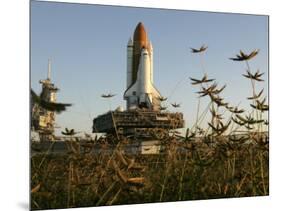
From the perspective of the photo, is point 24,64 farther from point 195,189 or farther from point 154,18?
point 195,189

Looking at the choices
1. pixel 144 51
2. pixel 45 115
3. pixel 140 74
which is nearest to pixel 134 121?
pixel 140 74

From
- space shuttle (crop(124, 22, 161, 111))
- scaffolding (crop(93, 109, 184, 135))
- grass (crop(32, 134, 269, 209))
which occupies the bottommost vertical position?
grass (crop(32, 134, 269, 209))

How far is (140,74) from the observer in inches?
248

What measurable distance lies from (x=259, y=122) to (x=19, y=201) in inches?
106

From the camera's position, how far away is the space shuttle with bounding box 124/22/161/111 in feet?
20.7

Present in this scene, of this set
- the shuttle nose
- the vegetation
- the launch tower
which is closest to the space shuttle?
the shuttle nose

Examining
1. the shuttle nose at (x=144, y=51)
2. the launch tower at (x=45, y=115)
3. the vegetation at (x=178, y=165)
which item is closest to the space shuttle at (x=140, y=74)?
the shuttle nose at (x=144, y=51)

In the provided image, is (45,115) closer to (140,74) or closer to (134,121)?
(134,121)

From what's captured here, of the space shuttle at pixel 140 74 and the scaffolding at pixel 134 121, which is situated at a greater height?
the space shuttle at pixel 140 74

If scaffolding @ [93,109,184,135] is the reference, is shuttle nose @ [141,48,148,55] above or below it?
above

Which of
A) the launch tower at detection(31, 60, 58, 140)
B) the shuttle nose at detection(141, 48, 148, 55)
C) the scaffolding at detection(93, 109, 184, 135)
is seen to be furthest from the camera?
the shuttle nose at detection(141, 48, 148, 55)

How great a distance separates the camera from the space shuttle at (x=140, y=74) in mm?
6316

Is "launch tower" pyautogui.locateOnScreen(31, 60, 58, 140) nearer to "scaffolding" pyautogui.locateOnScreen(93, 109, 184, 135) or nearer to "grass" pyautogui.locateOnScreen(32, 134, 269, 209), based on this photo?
"grass" pyautogui.locateOnScreen(32, 134, 269, 209)

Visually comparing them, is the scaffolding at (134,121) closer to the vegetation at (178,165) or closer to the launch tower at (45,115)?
the vegetation at (178,165)
